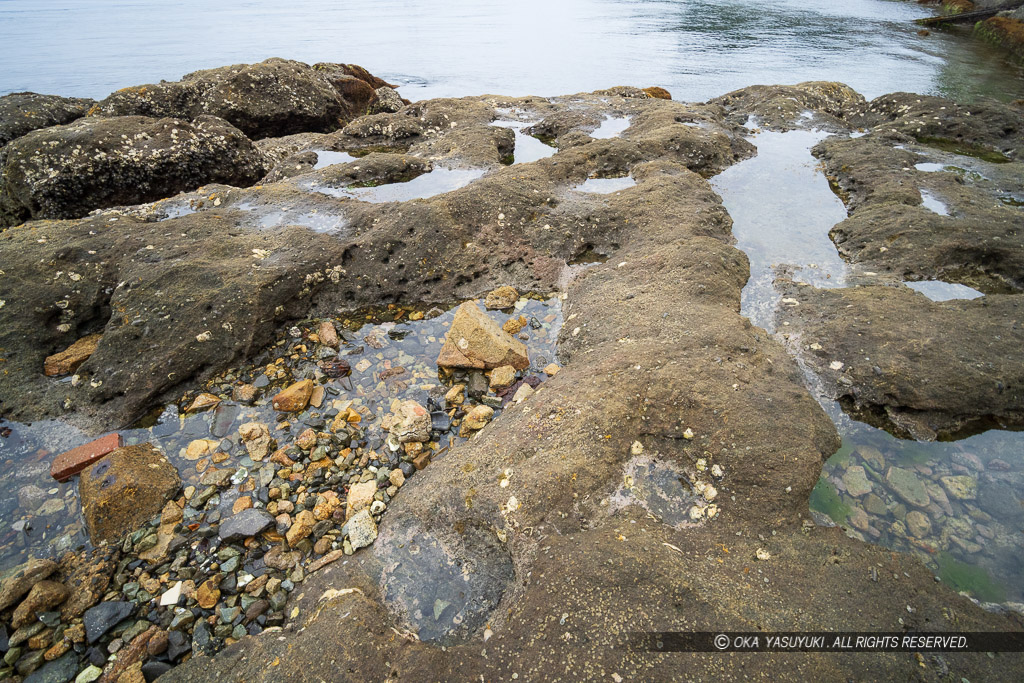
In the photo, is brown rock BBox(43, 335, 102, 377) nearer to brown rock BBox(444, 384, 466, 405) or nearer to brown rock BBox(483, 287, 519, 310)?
brown rock BBox(444, 384, 466, 405)

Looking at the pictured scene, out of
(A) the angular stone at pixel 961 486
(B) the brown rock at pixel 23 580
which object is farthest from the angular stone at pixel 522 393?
(B) the brown rock at pixel 23 580

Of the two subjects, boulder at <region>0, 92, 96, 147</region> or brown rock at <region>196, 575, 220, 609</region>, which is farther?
boulder at <region>0, 92, 96, 147</region>

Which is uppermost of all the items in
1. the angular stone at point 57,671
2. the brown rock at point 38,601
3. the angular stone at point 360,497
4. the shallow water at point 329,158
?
the shallow water at point 329,158

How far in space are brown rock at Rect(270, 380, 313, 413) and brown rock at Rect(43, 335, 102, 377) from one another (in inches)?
104

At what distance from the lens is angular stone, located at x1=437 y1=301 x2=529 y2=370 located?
578 centimetres

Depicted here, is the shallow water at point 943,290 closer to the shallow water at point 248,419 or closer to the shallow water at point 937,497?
the shallow water at point 937,497

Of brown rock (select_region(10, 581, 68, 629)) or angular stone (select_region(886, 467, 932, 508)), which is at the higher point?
angular stone (select_region(886, 467, 932, 508))

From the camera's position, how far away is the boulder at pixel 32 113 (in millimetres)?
11391

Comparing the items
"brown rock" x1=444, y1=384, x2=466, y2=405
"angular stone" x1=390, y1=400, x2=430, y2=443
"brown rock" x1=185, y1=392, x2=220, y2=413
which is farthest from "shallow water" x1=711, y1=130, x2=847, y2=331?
"brown rock" x1=185, y1=392, x2=220, y2=413

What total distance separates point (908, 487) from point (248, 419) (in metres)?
6.57

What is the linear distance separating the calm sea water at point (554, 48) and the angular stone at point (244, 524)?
20108mm

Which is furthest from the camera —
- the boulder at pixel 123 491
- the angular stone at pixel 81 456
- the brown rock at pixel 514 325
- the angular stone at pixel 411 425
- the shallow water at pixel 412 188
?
the shallow water at pixel 412 188

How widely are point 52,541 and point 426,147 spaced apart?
32.3 ft

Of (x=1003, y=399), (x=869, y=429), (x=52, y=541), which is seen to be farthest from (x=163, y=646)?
(x=1003, y=399)
